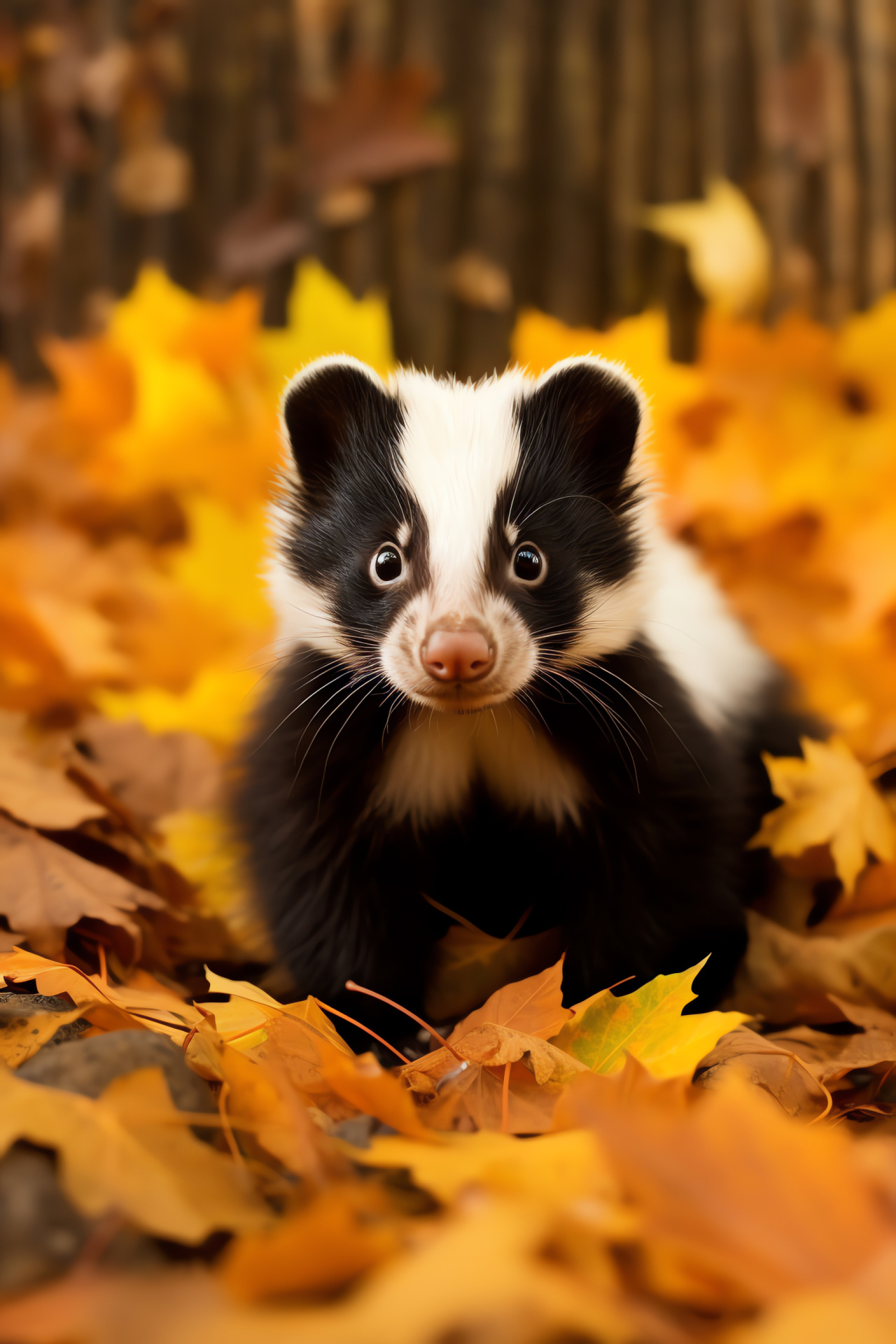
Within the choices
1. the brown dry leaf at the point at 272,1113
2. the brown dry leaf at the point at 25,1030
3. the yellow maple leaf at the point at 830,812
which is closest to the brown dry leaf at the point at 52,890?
the brown dry leaf at the point at 25,1030

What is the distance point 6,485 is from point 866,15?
318 cm

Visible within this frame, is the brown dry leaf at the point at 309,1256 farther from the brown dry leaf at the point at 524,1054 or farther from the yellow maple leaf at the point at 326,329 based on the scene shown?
the yellow maple leaf at the point at 326,329

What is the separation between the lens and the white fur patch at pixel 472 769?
196cm

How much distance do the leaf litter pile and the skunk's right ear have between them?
1.77 ft

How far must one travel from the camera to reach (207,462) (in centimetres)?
344

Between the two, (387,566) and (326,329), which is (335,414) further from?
(326,329)

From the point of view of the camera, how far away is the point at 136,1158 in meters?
1.18

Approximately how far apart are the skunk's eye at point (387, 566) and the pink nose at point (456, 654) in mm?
257

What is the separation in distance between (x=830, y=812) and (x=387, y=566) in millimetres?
935

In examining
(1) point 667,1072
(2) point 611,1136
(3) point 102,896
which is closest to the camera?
(2) point 611,1136

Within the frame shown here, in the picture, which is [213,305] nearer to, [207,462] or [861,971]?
[207,462]

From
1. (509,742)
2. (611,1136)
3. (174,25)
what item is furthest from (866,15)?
(611,1136)

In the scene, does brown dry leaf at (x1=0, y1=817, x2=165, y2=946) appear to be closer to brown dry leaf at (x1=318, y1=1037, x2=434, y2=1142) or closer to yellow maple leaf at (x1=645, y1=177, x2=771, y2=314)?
brown dry leaf at (x1=318, y1=1037, x2=434, y2=1142)

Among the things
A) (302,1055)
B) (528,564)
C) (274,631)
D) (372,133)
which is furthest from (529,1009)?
(372,133)
